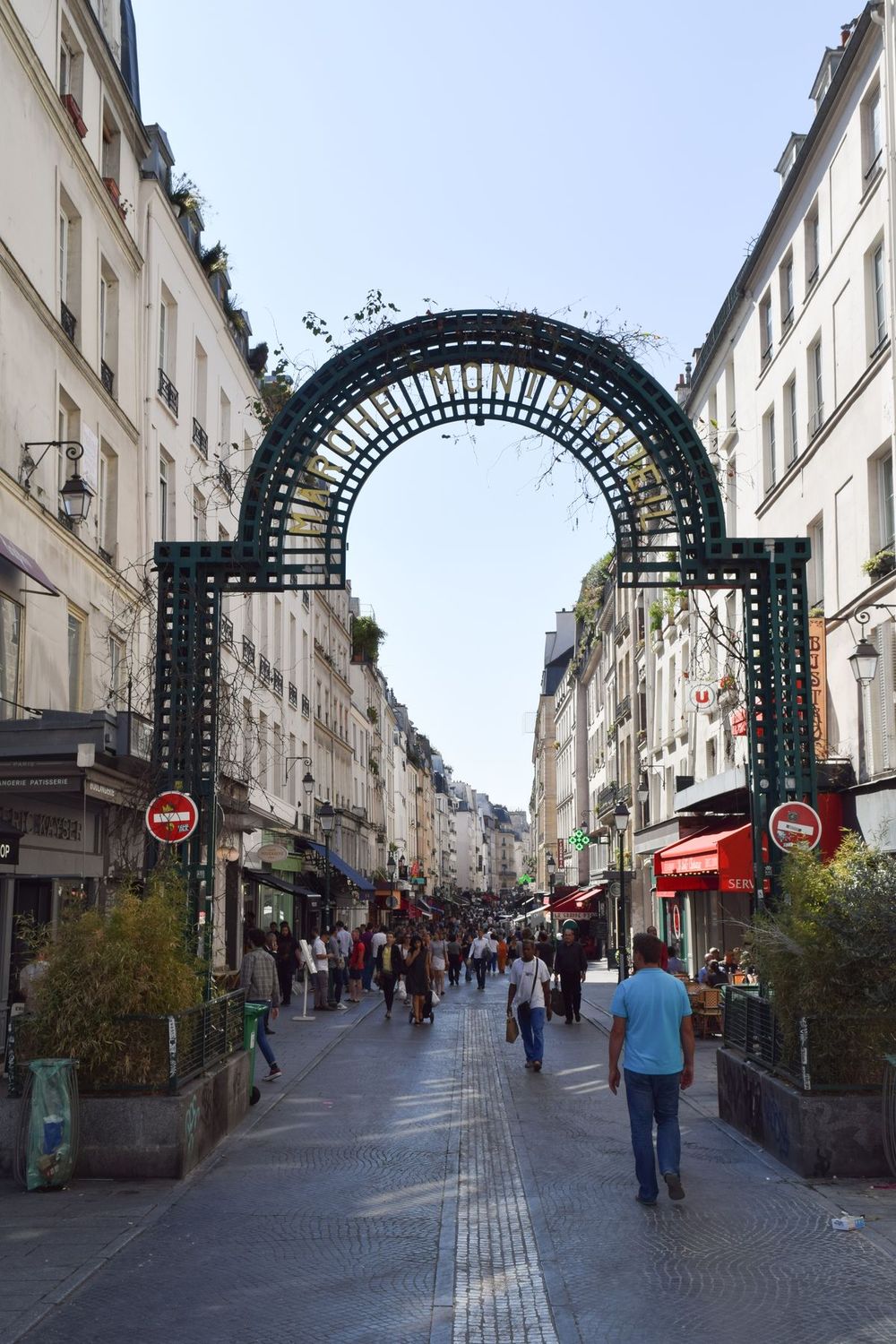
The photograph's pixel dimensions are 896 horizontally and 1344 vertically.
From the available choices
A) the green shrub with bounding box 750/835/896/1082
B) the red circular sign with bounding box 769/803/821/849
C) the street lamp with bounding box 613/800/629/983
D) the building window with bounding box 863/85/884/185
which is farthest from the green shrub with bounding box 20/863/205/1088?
the street lamp with bounding box 613/800/629/983

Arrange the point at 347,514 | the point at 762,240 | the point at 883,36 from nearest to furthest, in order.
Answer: the point at 347,514, the point at 883,36, the point at 762,240

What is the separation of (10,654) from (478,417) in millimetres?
6922

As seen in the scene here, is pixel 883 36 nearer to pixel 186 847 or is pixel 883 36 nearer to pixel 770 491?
pixel 770 491

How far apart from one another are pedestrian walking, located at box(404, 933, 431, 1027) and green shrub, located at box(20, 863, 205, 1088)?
50.3 ft

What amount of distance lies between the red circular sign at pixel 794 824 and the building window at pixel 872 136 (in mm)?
13205

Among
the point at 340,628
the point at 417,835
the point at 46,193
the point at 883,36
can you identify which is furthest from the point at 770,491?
the point at 417,835

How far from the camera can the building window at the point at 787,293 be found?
28547 millimetres

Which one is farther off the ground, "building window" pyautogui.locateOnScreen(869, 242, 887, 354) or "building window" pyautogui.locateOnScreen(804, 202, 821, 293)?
"building window" pyautogui.locateOnScreen(804, 202, 821, 293)

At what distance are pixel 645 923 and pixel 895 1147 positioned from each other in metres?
43.0

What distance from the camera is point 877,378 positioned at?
2252 cm

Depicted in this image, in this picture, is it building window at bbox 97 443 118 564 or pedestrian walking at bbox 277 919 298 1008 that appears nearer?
building window at bbox 97 443 118 564

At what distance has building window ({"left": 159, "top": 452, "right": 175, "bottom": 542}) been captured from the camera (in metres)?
26.8

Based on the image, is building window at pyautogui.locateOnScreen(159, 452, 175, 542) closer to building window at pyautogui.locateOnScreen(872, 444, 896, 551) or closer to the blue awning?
building window at pyautogui.locateOnScreen(872, 444, 896, 551)

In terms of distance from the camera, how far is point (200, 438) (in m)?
30.3
